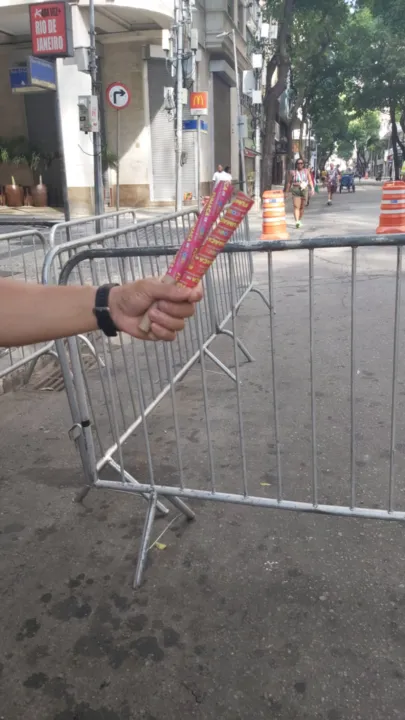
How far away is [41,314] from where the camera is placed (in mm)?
1755

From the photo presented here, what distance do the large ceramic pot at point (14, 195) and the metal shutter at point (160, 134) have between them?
521 cm

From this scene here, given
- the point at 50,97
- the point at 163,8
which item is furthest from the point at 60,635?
the point at 50,97

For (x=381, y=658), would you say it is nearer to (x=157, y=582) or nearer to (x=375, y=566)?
(x=375, y=566)

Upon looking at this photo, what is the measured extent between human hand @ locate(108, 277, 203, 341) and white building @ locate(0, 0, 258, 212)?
2013cm

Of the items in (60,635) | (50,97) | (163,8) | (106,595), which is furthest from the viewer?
(50,97)

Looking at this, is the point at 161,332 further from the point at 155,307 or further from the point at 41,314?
the point at 41,314

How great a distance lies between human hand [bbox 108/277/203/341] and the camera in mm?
1563

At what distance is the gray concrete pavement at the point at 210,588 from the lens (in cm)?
218

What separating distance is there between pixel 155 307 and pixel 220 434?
2.74 m

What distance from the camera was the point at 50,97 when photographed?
23188 mm

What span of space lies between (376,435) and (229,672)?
223 centimetres

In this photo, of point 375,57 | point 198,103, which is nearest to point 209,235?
point 198,103

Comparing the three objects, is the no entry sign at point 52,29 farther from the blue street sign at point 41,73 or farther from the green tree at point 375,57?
the green tree at point 375,57

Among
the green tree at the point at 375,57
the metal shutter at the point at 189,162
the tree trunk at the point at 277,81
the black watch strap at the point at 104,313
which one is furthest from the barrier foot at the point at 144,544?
the green tree at the point at 375,57
